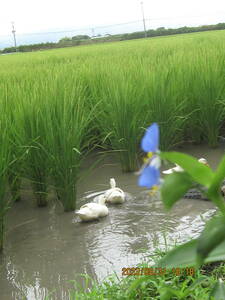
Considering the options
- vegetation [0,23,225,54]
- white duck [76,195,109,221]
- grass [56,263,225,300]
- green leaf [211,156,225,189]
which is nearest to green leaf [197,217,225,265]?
green leaf [211,156,225,189]

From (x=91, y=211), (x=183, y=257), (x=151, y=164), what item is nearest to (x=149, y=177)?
(x=151, y=164)

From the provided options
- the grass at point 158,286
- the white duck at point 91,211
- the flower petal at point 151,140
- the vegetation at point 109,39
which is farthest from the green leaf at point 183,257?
the vegetation at point 109,39

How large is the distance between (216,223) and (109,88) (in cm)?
316

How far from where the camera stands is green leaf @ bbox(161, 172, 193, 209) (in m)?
0.55

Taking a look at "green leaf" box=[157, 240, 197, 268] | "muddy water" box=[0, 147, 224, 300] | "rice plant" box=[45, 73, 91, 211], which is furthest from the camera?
"rice plant" box=[45, 73, 91, 211]

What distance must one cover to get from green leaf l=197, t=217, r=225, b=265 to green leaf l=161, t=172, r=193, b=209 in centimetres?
5

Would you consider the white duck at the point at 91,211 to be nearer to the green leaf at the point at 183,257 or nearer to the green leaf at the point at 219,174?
the green leaf at the point at 183,257

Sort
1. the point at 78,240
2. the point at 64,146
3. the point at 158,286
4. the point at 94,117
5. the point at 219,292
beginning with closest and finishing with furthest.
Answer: the point at 219,292, the point at 158,286, the point at 78,240, the point at 64,146, the point at 94,117

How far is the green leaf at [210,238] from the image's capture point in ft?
1.73

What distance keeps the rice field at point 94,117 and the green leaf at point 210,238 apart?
1901 mm

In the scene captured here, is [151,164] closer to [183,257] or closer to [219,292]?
[183,257]

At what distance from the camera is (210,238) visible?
0.54 metres

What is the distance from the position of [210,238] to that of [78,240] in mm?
1965

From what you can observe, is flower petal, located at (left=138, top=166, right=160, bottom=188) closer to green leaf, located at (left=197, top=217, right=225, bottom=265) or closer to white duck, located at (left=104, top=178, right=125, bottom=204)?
green leaf, located at (left=197, top=217, right=225, bottom=265)
